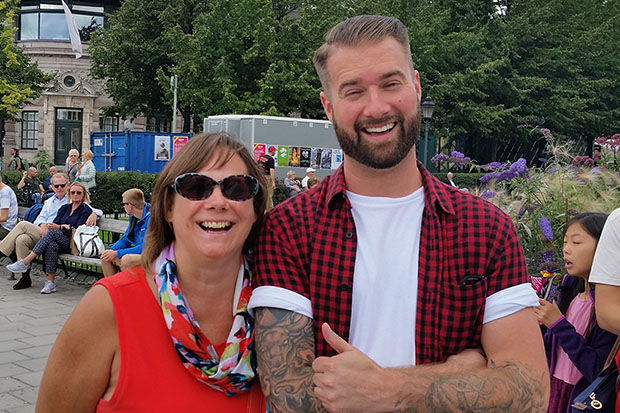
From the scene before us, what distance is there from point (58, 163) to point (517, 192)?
3758cm

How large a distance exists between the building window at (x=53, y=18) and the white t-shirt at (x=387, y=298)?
133 feet

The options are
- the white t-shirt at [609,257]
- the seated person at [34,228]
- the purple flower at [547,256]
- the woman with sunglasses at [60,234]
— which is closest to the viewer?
the white t-shirt at [609,257]

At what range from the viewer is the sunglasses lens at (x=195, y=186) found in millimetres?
2127

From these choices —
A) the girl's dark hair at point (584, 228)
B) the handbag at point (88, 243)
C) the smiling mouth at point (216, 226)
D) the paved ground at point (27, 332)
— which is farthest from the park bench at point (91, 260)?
the smiling mouth at point (216, 226)

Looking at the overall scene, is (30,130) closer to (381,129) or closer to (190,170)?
(190,170)

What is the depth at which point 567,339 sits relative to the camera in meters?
3.15

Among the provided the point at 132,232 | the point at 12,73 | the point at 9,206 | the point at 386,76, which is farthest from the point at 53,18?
the point at 386,76

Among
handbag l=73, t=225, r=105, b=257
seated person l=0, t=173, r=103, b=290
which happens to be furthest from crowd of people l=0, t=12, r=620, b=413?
seated person l=0, t=173, r=103, b=290

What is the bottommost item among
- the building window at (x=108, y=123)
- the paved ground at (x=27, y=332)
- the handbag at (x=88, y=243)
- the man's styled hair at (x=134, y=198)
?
the paved ground at (x=27, y=332)

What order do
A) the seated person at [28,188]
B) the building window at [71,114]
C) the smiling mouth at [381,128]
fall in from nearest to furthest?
the smiling mouth at [381,128], the seated person at [28,188], the building window at [71,114]

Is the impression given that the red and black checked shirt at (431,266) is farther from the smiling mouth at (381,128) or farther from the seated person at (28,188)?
the seated person at (28,188)

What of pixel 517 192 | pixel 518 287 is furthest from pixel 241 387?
pixel 517 192

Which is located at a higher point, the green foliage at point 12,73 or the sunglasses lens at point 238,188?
the green foliage at point 12,73

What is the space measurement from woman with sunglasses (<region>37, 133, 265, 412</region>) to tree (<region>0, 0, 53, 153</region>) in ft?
97.7
